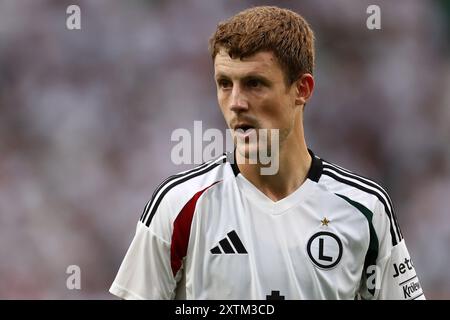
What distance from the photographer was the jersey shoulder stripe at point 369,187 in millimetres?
3221

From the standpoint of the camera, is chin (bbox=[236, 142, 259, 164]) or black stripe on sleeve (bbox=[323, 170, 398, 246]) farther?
black stripe on sleeve (bbox=[323, 170, 398, 246])

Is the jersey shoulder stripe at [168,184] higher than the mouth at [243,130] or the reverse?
the reverse

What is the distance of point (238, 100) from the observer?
9.65 feet

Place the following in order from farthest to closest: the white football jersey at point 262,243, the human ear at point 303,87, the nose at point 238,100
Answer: the human ear at point 303,87 < the white football jersey at point 262,243 < the nose at point 238,100

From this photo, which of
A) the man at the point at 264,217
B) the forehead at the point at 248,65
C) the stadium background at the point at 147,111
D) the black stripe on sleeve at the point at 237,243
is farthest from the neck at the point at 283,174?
the stadium background at the point at 147,111

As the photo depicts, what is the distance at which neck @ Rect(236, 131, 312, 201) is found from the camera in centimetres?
320

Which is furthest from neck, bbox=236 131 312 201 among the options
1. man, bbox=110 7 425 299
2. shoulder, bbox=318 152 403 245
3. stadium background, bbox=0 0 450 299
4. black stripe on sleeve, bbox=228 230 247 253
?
stadium background, bbox=0 0 450 299

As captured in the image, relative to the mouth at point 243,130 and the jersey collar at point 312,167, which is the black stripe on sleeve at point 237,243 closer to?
the jersey collar at point 312,167

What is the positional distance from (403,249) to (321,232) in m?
0.35

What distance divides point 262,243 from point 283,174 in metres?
0.30

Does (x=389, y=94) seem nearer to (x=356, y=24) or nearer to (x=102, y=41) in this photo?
(x=356, y=24)

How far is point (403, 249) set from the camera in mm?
3240

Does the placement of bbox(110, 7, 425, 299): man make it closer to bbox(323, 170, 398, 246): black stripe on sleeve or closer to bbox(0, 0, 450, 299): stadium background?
bbox(323, 170, 398, 246): black stripe on sleeve
